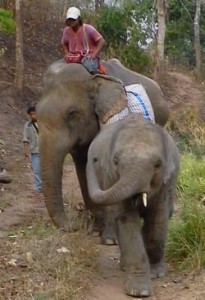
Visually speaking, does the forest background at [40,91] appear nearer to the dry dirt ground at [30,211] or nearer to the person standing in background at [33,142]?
the dry dirt ground at [30,211]

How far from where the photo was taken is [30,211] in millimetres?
9461

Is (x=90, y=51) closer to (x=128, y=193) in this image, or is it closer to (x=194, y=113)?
(x=128, y=193)

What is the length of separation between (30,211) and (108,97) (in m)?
2.50

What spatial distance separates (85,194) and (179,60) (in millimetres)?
24213

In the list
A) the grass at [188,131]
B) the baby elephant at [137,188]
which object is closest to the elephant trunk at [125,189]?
the baby elephant at [137,188]

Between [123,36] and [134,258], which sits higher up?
[134,258]

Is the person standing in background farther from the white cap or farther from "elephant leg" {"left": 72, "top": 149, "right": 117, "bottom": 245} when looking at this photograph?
the white cap

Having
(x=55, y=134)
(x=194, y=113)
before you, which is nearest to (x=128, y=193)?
(x=55, y=134)

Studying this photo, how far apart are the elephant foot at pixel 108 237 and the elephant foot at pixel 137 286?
5.50ft

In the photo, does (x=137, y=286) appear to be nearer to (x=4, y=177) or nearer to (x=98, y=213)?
(x=98, y=213)

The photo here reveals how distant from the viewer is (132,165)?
5793 mm

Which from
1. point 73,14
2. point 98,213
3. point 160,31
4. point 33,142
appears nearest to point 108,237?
point 98,213

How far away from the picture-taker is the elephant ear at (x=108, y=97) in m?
7.39

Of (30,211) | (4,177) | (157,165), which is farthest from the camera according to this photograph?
(4,177)
